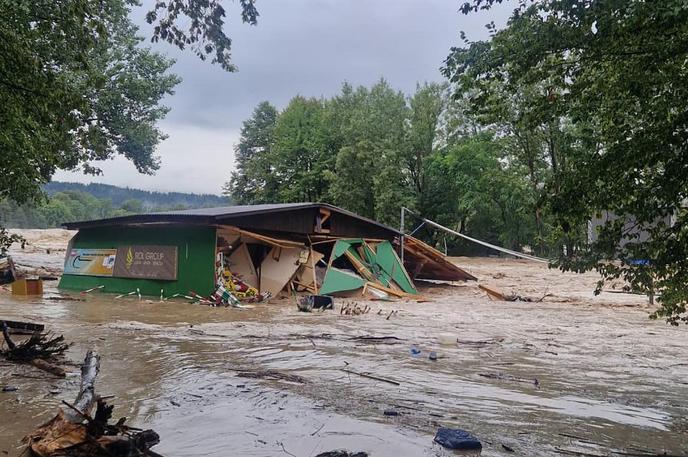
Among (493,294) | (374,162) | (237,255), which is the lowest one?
(493,294)

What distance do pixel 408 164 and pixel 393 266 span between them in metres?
28.6

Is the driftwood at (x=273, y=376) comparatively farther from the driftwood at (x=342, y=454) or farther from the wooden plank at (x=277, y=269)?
the wooden plank at (x=277, y=269)

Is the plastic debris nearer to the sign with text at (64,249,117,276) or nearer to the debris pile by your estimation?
the debris pile

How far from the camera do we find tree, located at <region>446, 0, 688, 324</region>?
172 inches

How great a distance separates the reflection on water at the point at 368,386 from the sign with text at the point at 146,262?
5026mm

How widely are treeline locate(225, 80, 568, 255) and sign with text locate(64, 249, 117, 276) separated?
1022 inches

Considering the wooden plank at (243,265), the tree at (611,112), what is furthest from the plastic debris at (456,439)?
the wooden plank at (243,265)

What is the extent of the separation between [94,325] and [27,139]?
5536 millimetres

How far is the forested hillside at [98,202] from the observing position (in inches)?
3487

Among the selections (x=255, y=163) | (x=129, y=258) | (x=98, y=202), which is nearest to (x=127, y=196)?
(x=98, y=202)

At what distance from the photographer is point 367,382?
6.52 m

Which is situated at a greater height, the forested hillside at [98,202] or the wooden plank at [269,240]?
the forested hillside at [98,202]

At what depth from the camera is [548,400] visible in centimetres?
589

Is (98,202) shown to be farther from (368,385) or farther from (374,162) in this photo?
(368,385)
